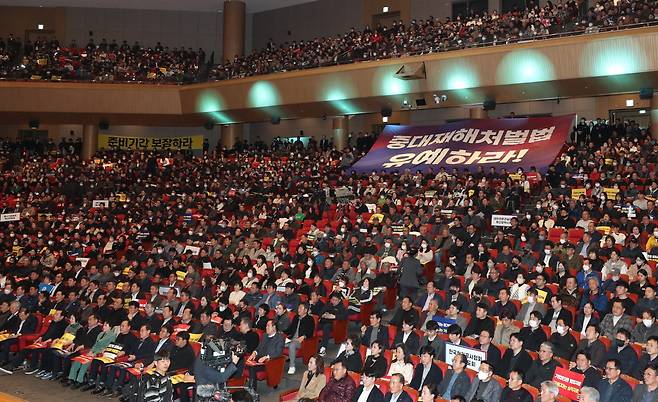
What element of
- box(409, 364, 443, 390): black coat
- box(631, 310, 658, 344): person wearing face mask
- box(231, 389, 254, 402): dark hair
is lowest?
box(231, 389, 254, 402): dark hair

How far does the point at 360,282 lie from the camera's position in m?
12.8

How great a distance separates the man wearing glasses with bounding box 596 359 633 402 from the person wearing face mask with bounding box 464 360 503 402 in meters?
1.06

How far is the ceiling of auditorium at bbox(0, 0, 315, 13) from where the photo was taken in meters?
33.2

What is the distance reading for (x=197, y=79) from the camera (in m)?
28.8

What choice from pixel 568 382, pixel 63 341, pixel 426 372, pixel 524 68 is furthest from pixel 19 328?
pixel 524 68

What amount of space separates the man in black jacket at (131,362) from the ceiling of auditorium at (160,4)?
80.5 feet

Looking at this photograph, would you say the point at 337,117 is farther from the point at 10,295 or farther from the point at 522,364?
the point at 522,364

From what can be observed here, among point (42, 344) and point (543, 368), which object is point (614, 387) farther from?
point (42, 344)

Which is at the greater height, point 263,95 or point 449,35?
point 449,35

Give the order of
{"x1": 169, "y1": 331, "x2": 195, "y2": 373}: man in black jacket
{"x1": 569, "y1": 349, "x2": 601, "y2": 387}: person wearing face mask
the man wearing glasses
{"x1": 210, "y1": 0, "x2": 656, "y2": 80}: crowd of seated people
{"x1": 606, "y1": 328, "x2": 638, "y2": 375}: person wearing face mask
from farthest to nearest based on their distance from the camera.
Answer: {"x1": 210, "y1": 0, "x2": 656, "y2": 80}: crowd of seated people → {"x1": 169, "y1": 331, "x2": 195, "y2": 373}: man in black jacket → {"x1": 606, "y1": 328, "x2": 638, "y2": 375}: person wearing face mask → {"x1": 569, "y1": 349, "x2": 601, "y2": 387}: person wearing face mask → the man wearing glasses

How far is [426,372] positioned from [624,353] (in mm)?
2275

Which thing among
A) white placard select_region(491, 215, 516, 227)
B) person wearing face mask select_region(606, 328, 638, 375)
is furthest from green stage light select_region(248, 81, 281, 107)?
person wearing face mask select_region(606, 328, 638, 375)

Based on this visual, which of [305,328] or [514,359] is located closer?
[514,359]

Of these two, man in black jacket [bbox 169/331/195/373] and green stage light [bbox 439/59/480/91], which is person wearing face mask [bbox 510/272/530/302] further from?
green stage light [bbox 439/59/480/91]
